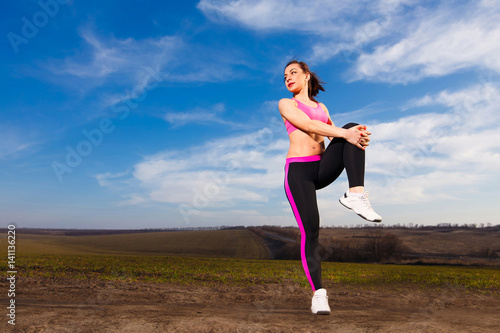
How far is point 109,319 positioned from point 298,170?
3399mm

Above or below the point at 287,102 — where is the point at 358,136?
below

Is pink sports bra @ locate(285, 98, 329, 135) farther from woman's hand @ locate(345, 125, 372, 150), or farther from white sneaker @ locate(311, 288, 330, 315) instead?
white sneaker @ locate(311, 288, 330, 315)

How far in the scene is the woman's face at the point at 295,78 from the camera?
16.0 ft

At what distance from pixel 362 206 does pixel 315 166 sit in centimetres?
82

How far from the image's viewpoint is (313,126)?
4.21 metres

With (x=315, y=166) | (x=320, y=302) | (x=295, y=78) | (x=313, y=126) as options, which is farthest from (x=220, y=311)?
(x=295, y=78)

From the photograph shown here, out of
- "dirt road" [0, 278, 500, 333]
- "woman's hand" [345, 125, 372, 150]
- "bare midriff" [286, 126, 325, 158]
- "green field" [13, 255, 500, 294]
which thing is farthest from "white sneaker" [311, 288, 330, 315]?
"green field" [13, 255, 500, 294]

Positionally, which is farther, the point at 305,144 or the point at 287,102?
the point at 287,102

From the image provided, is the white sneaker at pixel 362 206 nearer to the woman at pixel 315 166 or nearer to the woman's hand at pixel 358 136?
the woman at pixel 315 166

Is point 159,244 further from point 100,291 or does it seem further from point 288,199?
point 288,199

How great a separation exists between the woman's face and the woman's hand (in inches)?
48.8

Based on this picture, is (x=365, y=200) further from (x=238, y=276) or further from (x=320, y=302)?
(x=238, y=276)

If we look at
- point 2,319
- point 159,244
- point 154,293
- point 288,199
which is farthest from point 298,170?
point 159,244

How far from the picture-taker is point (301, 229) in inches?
174
